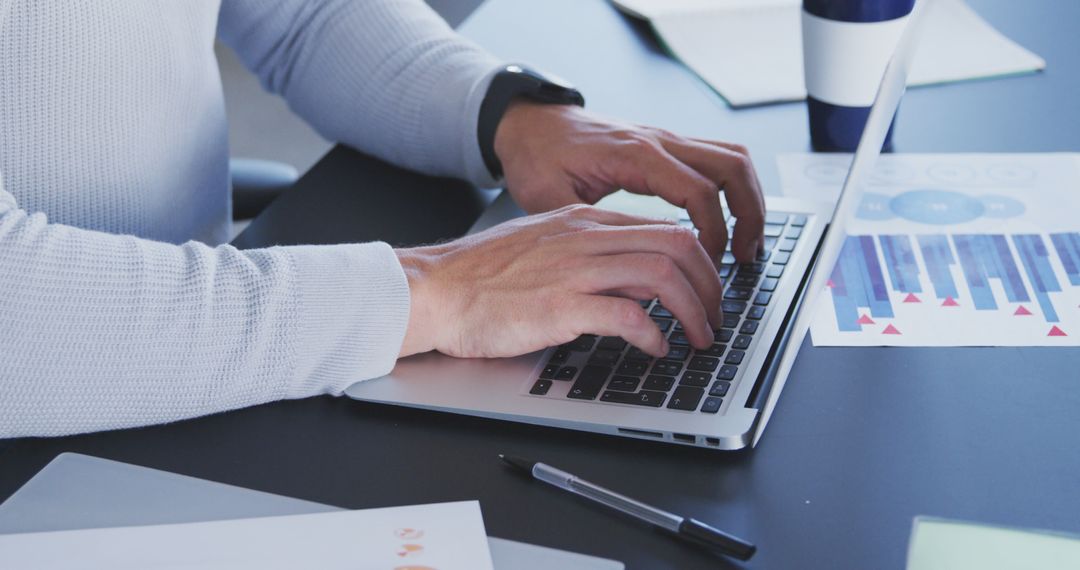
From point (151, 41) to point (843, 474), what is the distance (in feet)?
2.13

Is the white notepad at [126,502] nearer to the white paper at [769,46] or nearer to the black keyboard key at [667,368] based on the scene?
the black keyboard key at [667,368]

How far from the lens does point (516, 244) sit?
0.79 m

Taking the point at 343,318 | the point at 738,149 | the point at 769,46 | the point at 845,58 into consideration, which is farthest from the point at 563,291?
the point at 769,46

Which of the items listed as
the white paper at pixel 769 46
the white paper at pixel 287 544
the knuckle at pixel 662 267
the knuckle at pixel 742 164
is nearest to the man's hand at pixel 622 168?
the knuckle at pixel 742 164

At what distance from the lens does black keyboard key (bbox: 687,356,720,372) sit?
2.32ft

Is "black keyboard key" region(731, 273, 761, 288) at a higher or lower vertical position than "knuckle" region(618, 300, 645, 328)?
higher

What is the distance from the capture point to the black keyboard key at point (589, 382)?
695mm

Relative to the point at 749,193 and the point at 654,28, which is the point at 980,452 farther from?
the point at 654,28

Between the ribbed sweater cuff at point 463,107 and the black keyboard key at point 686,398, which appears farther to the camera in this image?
the ribbed sweater cuff at point 463,107

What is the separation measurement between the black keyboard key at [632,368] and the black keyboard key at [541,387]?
0.15ft

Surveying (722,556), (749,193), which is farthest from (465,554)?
(749,193)

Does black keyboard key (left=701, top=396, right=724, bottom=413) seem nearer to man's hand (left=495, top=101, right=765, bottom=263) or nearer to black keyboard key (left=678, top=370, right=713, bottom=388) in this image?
black keyboard key (left=678, top=370, right=713, bottom=388)

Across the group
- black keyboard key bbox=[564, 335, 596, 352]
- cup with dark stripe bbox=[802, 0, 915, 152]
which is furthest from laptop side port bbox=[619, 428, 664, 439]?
→ cup with dark stripe bbox=[802, 0, 915, 152]

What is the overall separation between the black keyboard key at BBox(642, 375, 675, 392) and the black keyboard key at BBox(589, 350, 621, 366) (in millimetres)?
35
